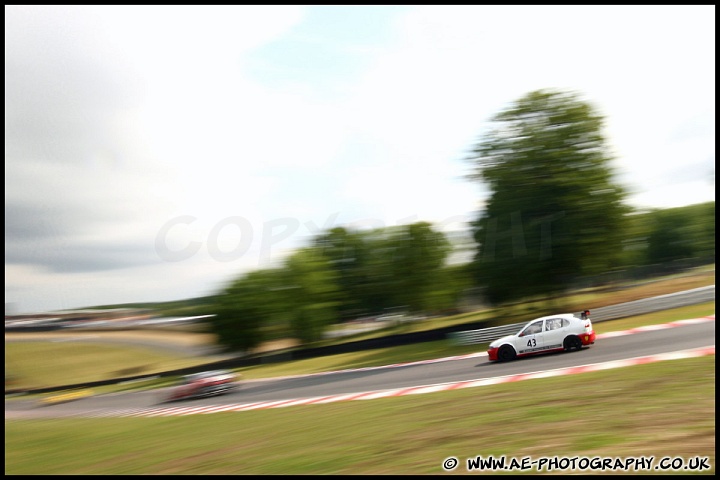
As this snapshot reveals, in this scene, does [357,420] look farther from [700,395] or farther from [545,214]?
[545,214]

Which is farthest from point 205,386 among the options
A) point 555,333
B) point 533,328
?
point 555,333

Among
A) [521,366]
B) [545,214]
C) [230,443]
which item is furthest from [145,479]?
[545,214]

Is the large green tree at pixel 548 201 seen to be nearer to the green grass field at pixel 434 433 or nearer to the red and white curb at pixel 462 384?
the red and white curb at pixel 462 384

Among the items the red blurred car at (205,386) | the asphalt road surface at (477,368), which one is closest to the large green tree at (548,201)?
the asphalt road surface at (477,368)

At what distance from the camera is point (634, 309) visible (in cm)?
2608

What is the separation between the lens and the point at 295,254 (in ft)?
150

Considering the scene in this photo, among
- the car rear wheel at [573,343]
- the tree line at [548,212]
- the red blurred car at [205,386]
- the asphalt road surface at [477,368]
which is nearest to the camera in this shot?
the asphalt road surface at [477,368]

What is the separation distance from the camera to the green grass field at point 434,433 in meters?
6.98

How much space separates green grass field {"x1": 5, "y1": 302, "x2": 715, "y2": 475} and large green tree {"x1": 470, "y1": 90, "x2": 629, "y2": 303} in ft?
59.5

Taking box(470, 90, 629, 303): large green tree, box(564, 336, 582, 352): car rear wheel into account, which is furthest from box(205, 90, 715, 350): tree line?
box(564, 336, 582, 352): car rear wheel

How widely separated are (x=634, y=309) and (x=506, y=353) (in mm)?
11245

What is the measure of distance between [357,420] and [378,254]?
35.4m

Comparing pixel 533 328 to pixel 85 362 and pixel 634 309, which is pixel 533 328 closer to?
pixel 634 309

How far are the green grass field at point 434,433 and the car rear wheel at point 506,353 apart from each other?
5.34m
